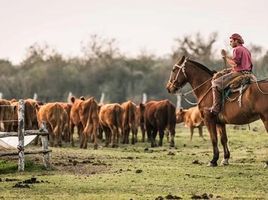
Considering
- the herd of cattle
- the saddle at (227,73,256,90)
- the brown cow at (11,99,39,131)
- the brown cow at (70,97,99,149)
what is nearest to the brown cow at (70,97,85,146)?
the herd of cattle

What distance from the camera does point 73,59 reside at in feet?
293

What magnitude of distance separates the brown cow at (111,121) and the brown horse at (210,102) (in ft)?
35.1

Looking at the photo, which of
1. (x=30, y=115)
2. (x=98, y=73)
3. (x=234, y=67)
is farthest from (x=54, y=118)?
(x=98, y=73)

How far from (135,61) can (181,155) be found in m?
61.7

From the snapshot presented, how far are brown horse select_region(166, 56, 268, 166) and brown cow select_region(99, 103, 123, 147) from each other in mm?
10695

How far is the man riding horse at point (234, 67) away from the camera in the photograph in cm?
2041

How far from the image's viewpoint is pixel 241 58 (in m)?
20.5

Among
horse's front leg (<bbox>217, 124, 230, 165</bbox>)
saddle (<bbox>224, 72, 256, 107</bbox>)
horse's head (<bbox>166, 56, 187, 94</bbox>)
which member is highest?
horse's head (<bbox>166, 56, 187, 94</bbox>)

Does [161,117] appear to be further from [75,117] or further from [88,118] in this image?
[88,118]

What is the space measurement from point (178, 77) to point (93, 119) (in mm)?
9367

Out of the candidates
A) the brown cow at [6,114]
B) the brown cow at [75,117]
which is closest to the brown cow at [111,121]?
the brown cow at [75,117]

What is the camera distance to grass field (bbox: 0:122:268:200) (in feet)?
48.2

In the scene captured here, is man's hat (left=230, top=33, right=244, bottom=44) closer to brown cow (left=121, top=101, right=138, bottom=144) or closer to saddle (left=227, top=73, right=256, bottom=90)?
saddle (left=227, top=73, right=256, bottom=90)

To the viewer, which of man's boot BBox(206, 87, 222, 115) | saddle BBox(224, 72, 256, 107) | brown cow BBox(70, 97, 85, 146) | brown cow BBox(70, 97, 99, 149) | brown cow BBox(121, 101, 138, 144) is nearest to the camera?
saddle BBox(224, 72, 256, 107)
